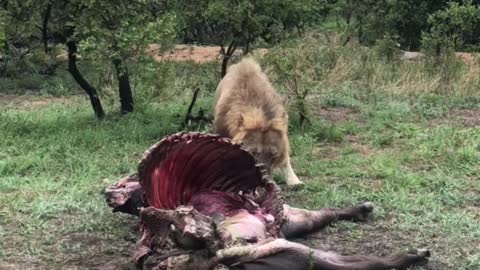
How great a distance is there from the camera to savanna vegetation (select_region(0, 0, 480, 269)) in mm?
4980

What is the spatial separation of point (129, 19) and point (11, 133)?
1.81m

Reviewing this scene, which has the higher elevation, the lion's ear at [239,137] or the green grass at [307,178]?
the lion's ear at [239,137]

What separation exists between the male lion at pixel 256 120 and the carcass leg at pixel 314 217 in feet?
3.69

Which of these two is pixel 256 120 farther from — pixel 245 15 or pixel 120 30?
pixel 245 15

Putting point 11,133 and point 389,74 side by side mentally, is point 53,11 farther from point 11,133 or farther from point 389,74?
point 389,74

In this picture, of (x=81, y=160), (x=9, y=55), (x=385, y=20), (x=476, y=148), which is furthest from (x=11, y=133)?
(x=385, y=20)

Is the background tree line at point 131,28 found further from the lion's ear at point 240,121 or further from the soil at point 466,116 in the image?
the soil at point 466,116

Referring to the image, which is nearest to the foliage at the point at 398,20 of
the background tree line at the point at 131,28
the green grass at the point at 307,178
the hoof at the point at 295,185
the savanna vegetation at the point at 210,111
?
the savanna vegetation at the point at 210,111

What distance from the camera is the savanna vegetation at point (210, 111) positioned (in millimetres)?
4980

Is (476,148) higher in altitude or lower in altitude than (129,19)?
lower

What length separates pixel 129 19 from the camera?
8289mm

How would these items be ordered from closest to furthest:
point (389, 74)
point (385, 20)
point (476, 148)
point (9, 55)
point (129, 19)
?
point (476, 148), point (129, 19), point (389, 74), point (9, 55), point (385, 20)

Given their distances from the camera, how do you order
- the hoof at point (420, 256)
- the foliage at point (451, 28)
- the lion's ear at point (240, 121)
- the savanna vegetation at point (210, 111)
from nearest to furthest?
the hoof at point (420, 256)
the savanna vegetation at point (210, 111)
the lion's ear at point (240, 121)
the foliage at point (451, 28)

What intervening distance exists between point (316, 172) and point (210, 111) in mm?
3016
